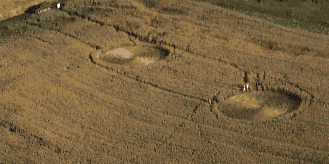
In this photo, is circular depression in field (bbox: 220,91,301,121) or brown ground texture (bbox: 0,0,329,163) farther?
circular depression in field (bbox: 220,91,301,121)

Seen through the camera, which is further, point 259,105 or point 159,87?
point 159,87

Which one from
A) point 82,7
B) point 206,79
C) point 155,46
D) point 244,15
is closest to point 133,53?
point 155,46

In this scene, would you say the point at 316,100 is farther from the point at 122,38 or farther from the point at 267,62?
the point at 122,38

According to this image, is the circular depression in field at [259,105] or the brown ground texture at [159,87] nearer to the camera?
the brown ground texture at [159,87]

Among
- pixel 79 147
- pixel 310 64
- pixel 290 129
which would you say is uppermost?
pixel 310 64
